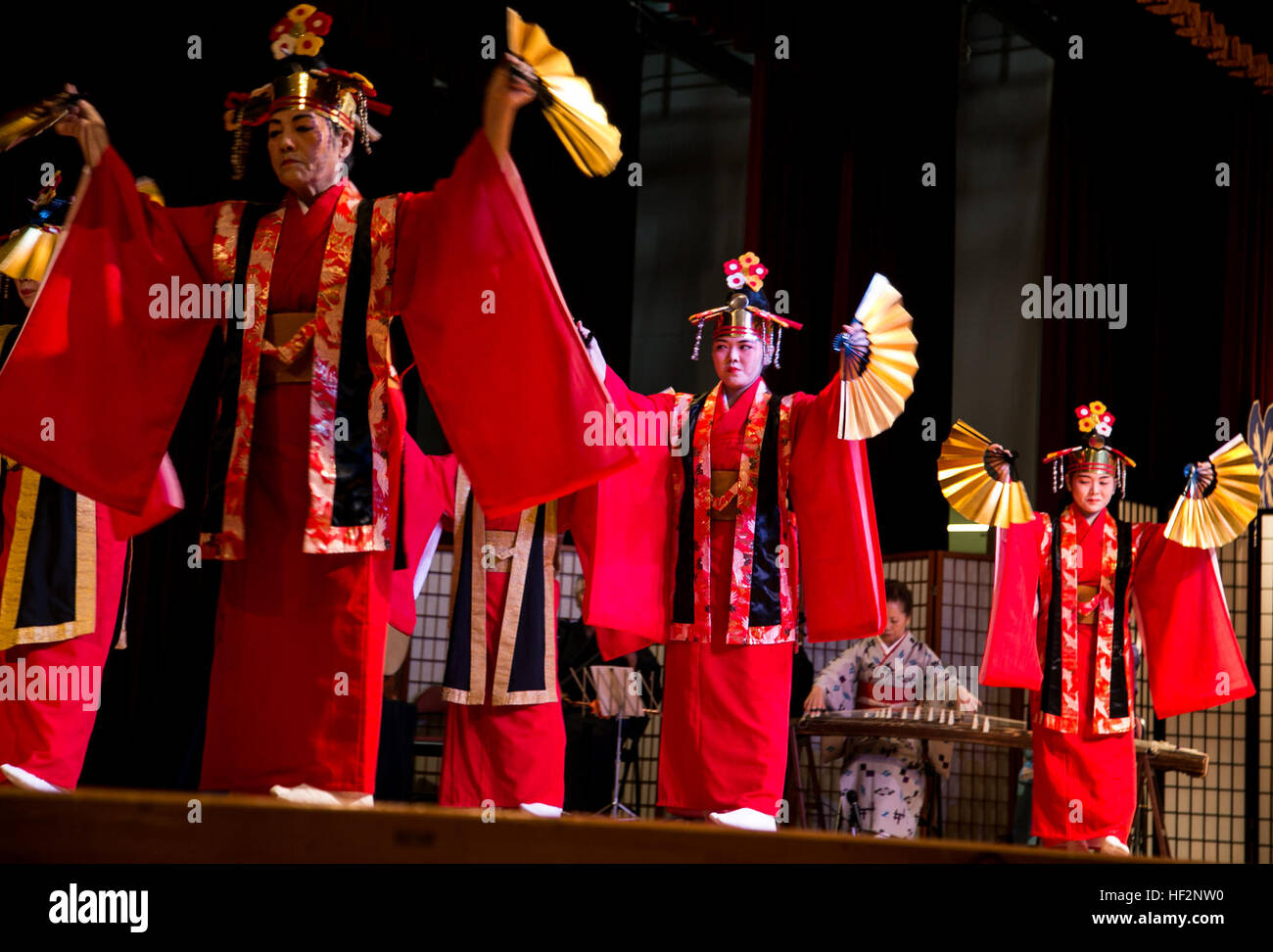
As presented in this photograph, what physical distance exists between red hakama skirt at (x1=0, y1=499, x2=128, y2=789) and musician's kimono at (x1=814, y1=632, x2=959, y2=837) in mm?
3268

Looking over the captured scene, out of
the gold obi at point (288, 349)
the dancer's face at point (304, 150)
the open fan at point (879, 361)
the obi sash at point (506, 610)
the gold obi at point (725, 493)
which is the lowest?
the obi sash at point (506, 610)

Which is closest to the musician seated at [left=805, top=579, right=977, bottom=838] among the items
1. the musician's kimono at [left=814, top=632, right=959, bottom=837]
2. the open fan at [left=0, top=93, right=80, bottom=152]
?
the musician's kimono at [left=814, top=632, right=959, bottom=837]

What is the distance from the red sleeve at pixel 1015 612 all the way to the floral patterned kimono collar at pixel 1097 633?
0.05m

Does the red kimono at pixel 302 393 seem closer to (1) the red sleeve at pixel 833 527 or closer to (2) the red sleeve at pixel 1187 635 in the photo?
(1) the red sleeve at pixel 833 527

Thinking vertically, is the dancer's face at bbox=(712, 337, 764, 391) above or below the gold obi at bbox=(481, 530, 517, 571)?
above

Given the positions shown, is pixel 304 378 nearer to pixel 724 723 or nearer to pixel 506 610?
pixel 506 610

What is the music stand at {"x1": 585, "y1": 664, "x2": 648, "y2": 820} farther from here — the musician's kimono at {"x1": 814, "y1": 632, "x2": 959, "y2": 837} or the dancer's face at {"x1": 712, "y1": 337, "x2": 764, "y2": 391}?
the dancer's face at {"x1": 712, "y1": 337, "x2": 764, "y2": 391}

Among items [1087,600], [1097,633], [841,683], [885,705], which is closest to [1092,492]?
[1087,600]

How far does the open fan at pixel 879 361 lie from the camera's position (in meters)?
3.93

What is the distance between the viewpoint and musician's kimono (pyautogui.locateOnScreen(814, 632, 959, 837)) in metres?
6.26

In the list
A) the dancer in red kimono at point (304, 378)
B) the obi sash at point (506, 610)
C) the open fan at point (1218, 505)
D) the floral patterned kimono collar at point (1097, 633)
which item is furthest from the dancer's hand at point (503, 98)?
the open fan at point (1218, 505)

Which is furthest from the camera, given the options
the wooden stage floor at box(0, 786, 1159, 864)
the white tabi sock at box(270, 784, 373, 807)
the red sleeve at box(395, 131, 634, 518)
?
the red sleeve at box(395, 131, 634, 518)

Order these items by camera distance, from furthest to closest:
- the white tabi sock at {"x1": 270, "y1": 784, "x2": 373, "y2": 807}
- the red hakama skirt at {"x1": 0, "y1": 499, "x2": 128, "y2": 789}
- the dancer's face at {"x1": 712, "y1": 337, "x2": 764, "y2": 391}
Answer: the dancer's face at {"x1": 712, "y1": 337, "x2": 764, "y2": 391}
the red hakama skirt at {"x1": 0, "y1": 499, "x2": 128, "y2": 789}
the white tabi sock at {"x1": 270, "y1": 784, "x2": 373, "y2": 807}

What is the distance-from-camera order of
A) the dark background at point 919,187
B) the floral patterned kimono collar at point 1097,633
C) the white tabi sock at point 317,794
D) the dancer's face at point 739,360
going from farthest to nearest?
the dark background at point 919,187
the floral patterned kimono collar at point 1097,633
the dancer's face at point 739,360
the white tabi sock at point 317,794
